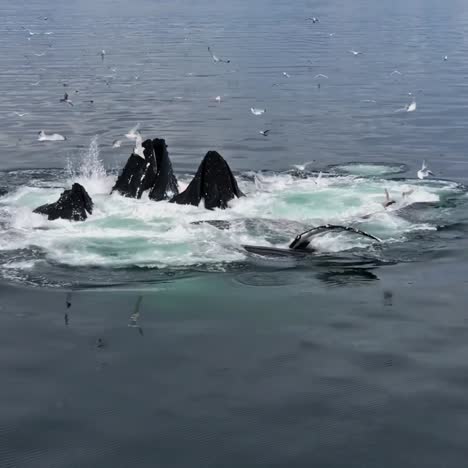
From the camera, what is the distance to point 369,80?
52.6 m

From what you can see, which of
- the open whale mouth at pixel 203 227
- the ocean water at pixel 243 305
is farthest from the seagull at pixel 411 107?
the open whale mouth at pixel 203 227

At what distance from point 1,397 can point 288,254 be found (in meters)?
7.19

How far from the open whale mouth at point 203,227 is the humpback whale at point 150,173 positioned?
339mm

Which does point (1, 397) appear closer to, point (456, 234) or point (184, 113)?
point (456, 234)

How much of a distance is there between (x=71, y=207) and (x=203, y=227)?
3132mm

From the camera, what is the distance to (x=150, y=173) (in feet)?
74.9

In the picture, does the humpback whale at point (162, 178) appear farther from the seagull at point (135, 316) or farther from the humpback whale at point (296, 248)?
the seagull at point (135, 316)

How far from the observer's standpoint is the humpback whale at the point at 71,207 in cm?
2103

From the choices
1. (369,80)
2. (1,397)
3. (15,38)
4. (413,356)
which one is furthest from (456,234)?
(15,38)

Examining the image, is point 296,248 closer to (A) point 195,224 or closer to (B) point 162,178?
(A) point 195,224

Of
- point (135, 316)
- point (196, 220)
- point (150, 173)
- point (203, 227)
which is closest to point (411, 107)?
point (150, 173)

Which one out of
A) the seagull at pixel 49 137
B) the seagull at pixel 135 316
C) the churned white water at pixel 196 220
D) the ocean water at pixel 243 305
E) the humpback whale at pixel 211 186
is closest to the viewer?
the ocean water at pixel 243 305

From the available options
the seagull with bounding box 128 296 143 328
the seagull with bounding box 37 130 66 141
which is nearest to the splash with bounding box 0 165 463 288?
the seagull with bounding box 128 296 143 328

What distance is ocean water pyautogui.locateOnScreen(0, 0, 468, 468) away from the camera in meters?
11.1
